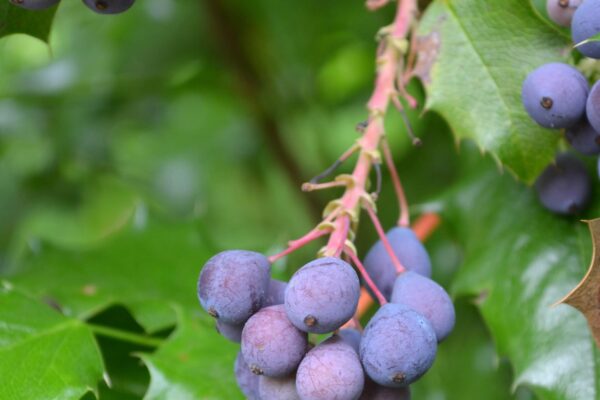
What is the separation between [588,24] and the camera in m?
1.13

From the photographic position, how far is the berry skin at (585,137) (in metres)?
1.20

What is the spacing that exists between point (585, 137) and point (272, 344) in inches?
21.7

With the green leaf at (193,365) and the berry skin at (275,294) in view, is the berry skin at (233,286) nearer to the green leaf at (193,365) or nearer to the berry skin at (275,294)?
the berry skin at (275,294)

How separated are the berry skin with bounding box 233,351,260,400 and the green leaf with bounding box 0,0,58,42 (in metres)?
0.60

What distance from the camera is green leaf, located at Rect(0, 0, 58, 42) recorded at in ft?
4.21

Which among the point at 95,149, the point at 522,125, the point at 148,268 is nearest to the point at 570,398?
the point at 522,125

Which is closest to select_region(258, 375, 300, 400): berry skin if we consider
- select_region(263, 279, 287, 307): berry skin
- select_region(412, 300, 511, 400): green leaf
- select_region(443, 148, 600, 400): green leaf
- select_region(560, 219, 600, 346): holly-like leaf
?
select_region(263, 279, 287, 307): berry skin

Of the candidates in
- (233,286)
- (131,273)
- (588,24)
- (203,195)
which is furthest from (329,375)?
(203,195)

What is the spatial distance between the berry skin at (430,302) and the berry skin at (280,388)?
176 mm

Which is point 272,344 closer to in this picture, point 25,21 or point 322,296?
point 322,296

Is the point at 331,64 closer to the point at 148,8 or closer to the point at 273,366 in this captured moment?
the point at 148,8

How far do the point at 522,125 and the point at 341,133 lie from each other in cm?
157

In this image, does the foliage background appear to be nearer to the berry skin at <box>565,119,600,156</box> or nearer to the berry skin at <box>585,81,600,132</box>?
the berry skin at <box>565,119,600,156</box>

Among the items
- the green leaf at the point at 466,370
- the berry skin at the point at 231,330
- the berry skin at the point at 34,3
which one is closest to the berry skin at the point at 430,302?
the berry skin at the point at 231,330
